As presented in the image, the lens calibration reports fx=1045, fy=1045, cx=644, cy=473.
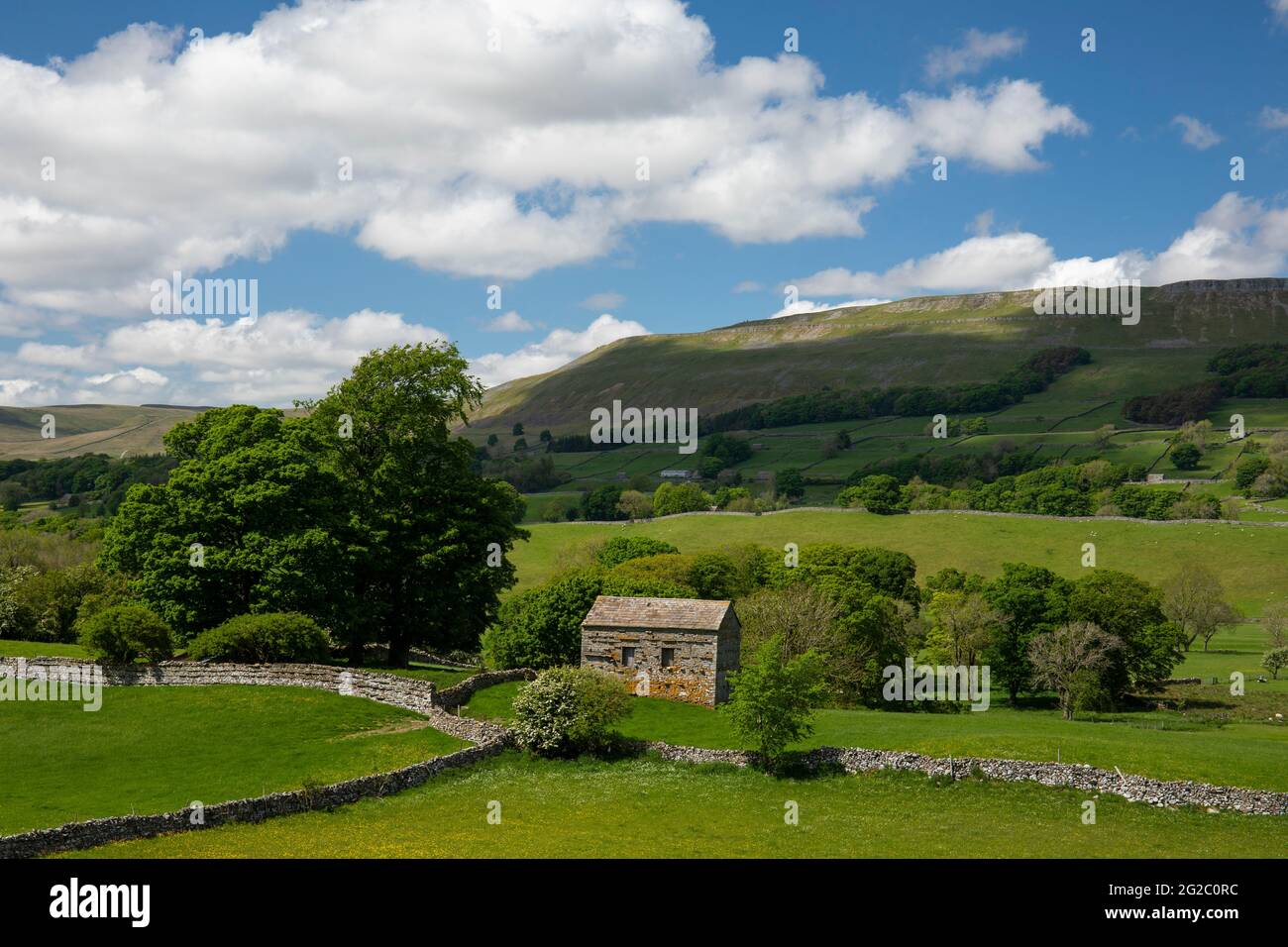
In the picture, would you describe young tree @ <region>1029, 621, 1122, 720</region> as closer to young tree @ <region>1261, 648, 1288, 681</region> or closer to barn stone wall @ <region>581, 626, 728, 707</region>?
young tree @ <region>1261, 648, 1288, 681</region>

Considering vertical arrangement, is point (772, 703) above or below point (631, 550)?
below

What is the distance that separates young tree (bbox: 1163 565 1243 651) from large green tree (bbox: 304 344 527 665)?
5859cm

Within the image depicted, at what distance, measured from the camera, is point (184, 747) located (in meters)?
38.6

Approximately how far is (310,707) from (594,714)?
12.2 meters

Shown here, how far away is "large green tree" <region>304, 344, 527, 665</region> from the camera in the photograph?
57406 mm

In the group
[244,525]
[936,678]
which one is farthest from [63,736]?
[936,678]

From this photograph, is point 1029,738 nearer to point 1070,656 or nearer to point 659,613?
point 659,613

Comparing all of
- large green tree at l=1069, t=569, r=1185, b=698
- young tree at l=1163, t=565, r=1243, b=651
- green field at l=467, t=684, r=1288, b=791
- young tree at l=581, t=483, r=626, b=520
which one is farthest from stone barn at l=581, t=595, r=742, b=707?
young tree at l=581, t=483, r=626, b=520

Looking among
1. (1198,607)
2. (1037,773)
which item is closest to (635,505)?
(1198,607)

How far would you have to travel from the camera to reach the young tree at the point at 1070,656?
6519 centimetres

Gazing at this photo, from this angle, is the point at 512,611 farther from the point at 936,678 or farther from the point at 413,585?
the point at 936,678

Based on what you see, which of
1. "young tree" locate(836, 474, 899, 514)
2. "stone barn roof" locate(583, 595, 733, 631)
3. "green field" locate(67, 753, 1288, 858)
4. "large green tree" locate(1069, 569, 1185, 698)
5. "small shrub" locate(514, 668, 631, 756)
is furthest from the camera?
"young tree" locate(836, 474, 899, 514)

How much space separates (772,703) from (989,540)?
7827cm

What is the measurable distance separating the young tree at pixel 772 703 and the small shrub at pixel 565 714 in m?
5.27
